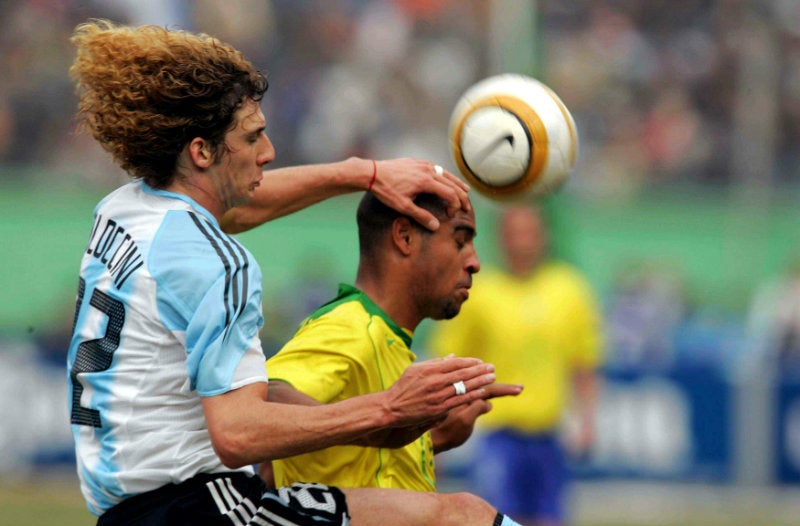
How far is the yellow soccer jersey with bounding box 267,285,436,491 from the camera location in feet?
14.0

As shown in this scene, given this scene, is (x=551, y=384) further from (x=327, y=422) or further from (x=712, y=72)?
(x=712, y=72)

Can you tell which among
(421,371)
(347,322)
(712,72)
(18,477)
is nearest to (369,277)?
(347,322)

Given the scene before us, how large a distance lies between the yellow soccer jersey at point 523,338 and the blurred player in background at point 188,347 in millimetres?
4806

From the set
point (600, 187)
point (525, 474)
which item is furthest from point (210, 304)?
point (600, 187)

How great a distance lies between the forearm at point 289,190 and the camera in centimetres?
489

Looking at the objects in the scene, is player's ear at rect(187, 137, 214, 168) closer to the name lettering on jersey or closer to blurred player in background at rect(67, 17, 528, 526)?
blurred player in background at rect(67, 17, 528, 526)

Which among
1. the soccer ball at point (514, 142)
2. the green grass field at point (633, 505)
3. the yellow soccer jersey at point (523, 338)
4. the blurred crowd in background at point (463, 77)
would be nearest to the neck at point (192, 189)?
the soccer ball at point (514, 142)

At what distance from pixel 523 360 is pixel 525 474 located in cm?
80

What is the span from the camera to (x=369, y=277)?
15.9 feet

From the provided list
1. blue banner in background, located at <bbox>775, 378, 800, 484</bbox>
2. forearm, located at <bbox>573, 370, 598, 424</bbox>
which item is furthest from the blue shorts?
blue banner in background, located at <bbox>775, 378, 800, 484</bbox>

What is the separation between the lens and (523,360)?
29.1 ft

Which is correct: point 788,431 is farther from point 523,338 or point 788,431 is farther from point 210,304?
point 210,304

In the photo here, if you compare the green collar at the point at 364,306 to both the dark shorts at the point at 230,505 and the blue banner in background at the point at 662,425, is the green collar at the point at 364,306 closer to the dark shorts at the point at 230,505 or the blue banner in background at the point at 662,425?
the dark shorts at the point at 230,505

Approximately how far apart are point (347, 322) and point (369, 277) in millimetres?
327
